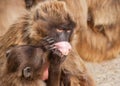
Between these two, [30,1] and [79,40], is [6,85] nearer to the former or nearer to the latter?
[30,1]

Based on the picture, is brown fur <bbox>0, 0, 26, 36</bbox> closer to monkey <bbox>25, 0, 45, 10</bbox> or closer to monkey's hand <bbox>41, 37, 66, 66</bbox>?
monkey <bbox>25, 0, 45, 10</bbox>

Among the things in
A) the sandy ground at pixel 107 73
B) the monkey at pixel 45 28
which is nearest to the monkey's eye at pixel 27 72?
the monkey at pixel 45 28

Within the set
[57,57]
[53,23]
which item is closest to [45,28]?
[53,23]

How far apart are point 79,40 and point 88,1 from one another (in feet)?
0.70

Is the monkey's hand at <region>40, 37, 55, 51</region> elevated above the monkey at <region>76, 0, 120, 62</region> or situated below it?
above

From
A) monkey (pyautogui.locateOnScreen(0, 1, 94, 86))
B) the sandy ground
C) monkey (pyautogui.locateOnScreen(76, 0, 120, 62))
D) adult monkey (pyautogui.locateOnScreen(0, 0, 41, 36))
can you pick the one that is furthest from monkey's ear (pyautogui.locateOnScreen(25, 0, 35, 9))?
the sandy ground

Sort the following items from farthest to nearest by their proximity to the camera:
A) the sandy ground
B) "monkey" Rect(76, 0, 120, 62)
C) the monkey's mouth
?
the sandy ground
"monkey" Rect(76, 0, 120, 62)
the monkey's mouth

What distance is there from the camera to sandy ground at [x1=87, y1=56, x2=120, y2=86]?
543 centimetres

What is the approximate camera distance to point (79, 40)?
2648 millimetres

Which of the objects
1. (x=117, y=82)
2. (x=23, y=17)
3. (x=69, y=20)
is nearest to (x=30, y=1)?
(x=23, y=17)

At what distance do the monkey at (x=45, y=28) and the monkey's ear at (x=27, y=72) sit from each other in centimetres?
10

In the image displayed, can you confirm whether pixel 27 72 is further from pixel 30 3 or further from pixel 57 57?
pixel 30 3

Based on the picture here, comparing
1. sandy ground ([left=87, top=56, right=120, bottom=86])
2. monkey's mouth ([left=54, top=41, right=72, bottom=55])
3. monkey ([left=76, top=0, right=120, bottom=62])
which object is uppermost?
monkey's mouth ([left=54, top=41, right=72, bottom=55])

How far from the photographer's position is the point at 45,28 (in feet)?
6.97
